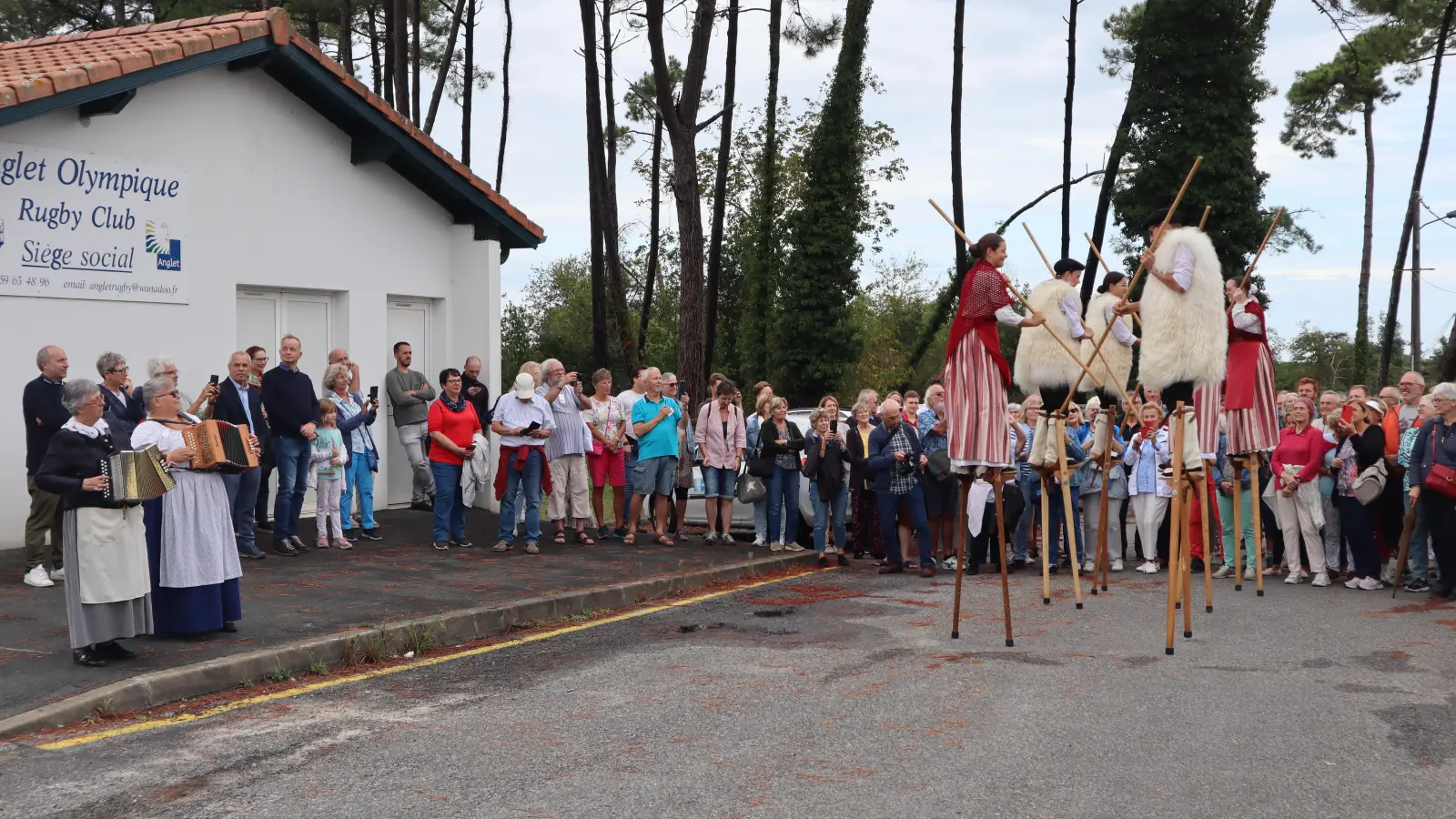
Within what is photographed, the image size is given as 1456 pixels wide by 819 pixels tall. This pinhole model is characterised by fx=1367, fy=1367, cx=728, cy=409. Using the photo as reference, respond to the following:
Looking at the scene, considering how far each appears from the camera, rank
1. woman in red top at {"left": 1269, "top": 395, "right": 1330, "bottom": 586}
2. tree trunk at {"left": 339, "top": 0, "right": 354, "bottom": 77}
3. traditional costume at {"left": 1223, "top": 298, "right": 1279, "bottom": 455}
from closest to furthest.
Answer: traditional costume at {"left": 1223, "top": 298, "right": 1279, "bottom": 455} → woman in red top at {"left": 1269, "top": 395, "right": 1330, "bottom": 586} → tree trunk at {"left": 339, "top": 0, "right": 354, "bottom": 77}

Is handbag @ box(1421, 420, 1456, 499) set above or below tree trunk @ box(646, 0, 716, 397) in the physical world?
below

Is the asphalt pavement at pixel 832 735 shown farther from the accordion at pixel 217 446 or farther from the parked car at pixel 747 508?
the parked car at pixel 747 508

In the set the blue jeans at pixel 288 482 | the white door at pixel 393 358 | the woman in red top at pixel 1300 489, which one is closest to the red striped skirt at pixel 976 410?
the woman in red top at pixel 1300 489

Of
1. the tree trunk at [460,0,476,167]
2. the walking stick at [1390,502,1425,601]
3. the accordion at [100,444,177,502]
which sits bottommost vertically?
the walking stick at [1390,502,1425,601]

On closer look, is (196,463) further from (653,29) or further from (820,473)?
(653,29)

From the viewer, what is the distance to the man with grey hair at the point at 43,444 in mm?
11789

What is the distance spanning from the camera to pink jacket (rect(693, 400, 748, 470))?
16656mm

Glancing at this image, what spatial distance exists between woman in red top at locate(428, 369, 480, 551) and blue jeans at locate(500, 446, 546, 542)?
14 cm

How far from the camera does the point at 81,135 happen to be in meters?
14.1

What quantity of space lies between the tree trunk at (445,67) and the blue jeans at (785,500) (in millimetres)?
24682

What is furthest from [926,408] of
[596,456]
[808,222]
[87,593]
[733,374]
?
[733,374]

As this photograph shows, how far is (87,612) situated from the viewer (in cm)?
880

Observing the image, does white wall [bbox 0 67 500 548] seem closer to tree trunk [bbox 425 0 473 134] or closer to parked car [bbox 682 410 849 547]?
parked car [bbox 682 410 849 547]

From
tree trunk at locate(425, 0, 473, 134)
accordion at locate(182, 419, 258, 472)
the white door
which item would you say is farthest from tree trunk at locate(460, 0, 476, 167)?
accordion at locate(182, 419, 258, 472)
